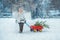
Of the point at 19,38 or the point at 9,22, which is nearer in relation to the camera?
the point at 19,38

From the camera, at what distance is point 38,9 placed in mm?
5840

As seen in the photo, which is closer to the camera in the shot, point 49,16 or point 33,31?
point 33,31

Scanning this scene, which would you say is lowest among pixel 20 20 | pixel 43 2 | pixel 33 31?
pixel 33 31

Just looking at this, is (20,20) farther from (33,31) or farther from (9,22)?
(9,22)

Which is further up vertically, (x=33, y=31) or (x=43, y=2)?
(x=43, y=2)

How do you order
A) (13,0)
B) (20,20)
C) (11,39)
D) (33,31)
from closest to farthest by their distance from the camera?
1. (11,39)
2. (20,20)
3. (33,31)
4. (13,0)

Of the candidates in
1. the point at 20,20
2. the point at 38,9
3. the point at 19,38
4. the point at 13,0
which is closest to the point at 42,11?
the point at 38,9

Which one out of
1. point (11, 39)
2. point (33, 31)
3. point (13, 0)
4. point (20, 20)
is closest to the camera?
point (11, 39)

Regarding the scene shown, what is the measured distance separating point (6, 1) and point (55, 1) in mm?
1409

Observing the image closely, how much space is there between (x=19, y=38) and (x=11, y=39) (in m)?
0.20

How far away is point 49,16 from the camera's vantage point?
19.5 feet

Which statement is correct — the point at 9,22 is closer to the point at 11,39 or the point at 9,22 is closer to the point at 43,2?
the point at 43,2

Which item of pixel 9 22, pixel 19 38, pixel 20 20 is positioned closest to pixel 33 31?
pixel 20 20

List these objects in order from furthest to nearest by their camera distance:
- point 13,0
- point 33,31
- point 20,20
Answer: point 13,0
point 33,31
point 20,20
